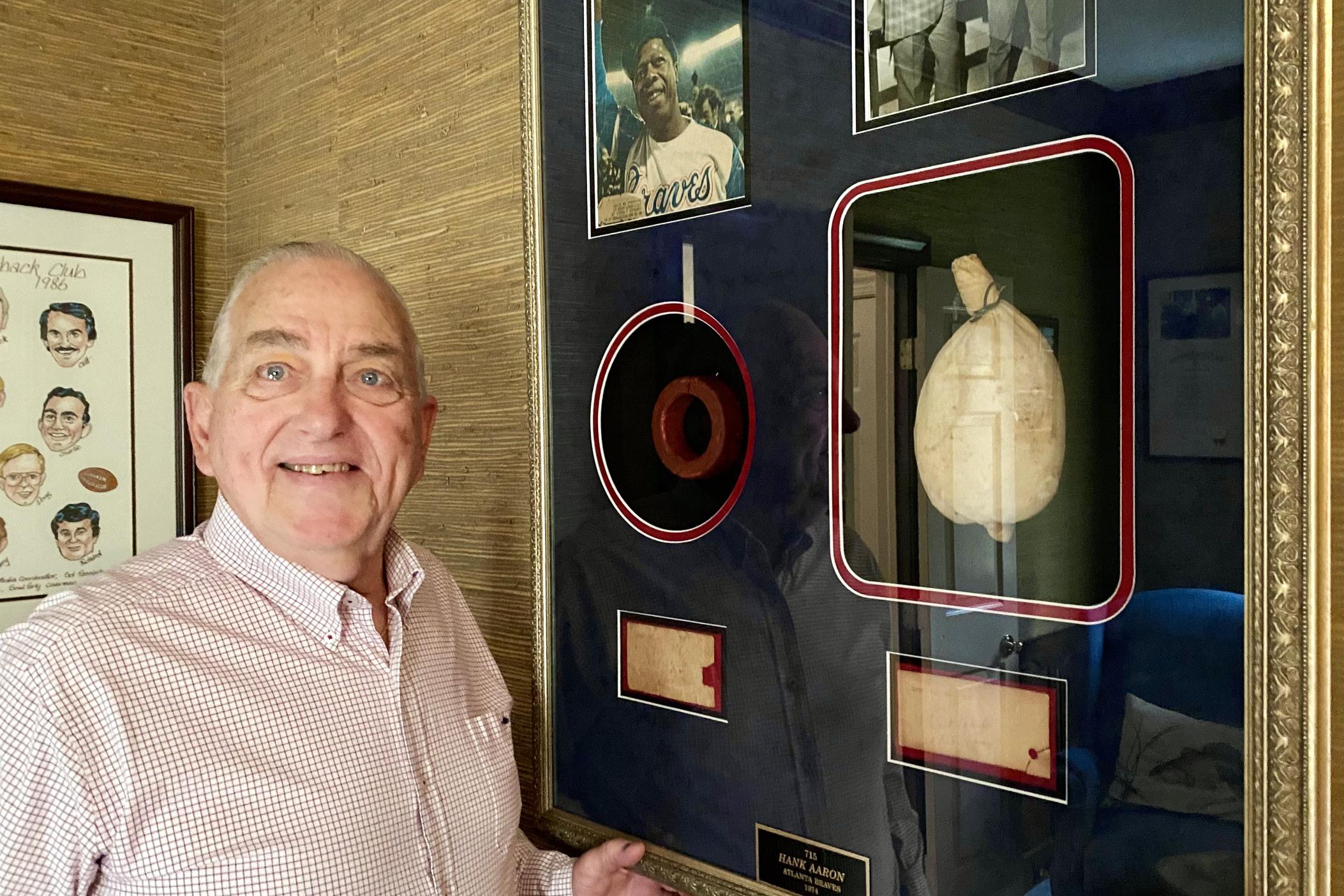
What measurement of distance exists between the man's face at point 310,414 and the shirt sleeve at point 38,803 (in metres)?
0.21

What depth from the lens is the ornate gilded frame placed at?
618mm

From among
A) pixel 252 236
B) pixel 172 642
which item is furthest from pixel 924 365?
pixel 252 236

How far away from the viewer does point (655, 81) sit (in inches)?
39.7

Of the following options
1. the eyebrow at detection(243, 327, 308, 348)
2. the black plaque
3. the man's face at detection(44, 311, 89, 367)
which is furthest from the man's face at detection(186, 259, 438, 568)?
the man's face at detection(44, 311, 89, 367)

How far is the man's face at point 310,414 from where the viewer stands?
85 centimetres

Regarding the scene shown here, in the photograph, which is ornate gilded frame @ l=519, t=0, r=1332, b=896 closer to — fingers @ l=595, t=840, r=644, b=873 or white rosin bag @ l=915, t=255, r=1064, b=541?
white rosin bag @ l=915, t=255, r=1064, b=541

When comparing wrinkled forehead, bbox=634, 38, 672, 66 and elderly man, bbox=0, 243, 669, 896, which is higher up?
wrinkled forehead, bbox=634, 38, 672, 66

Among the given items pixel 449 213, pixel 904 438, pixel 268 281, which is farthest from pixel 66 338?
pixel 904 438

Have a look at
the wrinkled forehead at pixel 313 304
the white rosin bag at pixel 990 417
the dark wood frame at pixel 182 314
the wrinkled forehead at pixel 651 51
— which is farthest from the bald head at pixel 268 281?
the dark wood frame at pixel 182 314

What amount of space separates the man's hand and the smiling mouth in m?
0.46

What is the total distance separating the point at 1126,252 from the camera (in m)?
0.69

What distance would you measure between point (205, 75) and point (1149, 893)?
1732 mm

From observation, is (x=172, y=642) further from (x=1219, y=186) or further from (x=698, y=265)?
(x=1219, y=186)

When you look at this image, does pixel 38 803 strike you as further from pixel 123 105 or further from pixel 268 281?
pixel 123 105
